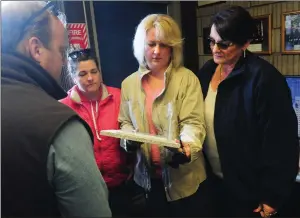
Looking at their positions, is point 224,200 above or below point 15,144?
below

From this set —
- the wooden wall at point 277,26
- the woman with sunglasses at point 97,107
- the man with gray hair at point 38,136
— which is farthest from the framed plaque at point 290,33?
the man with gray hair at point 38,136

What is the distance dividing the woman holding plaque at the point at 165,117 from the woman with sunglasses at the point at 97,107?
0.27ft

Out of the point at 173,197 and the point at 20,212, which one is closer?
the point at 20,212

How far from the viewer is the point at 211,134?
1199 mm

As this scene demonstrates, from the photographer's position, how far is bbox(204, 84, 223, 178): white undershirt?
119cm

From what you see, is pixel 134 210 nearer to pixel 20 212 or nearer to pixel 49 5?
pixel 20 212

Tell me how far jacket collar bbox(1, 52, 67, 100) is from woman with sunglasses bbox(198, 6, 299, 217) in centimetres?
71

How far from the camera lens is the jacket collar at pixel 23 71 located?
62cm

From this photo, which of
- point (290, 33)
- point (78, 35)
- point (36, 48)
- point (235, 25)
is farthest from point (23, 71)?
point (290, 33)

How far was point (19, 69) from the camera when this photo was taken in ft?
2.07

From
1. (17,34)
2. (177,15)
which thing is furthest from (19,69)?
(177,15)

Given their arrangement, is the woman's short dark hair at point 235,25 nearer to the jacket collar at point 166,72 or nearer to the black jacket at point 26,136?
the jacket collar at point 166,72

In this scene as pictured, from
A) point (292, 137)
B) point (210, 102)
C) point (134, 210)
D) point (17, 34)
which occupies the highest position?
point (17, 34)

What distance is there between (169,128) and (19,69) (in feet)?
2.20
